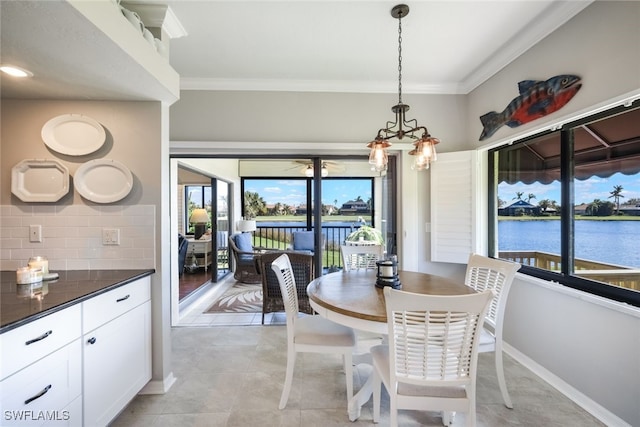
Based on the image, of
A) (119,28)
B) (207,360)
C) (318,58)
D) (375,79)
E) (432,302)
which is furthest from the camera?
(375,79)

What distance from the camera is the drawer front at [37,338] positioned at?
1.04 metres

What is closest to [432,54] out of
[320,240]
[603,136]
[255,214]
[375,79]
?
[375,79]

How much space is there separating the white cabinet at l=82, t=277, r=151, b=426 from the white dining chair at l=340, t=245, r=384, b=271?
175cm

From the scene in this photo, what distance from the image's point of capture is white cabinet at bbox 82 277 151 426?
1.45m

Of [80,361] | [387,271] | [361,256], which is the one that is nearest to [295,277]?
[361,256]

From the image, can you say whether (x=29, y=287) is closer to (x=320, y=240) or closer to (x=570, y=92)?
(x=320, y=240)

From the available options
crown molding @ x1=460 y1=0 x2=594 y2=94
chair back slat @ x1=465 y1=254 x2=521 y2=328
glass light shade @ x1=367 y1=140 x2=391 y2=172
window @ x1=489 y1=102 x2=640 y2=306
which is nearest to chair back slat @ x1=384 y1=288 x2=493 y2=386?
chair back slat @ x1=465 y1=254 x2=521 y2=328

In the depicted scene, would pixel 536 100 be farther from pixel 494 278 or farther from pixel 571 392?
pixel 571 392

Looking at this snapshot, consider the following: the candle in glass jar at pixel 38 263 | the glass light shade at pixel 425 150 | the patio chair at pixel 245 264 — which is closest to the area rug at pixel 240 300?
the patio chair at pixel 245 264

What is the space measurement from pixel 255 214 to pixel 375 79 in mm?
4183

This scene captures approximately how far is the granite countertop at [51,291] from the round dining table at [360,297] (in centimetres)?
122

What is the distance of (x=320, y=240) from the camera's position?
349 centimetres

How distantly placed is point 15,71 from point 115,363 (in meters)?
1.80

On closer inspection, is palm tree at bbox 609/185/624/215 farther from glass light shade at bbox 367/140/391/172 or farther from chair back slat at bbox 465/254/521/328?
glass light shade at bbox 367/140/391/172
